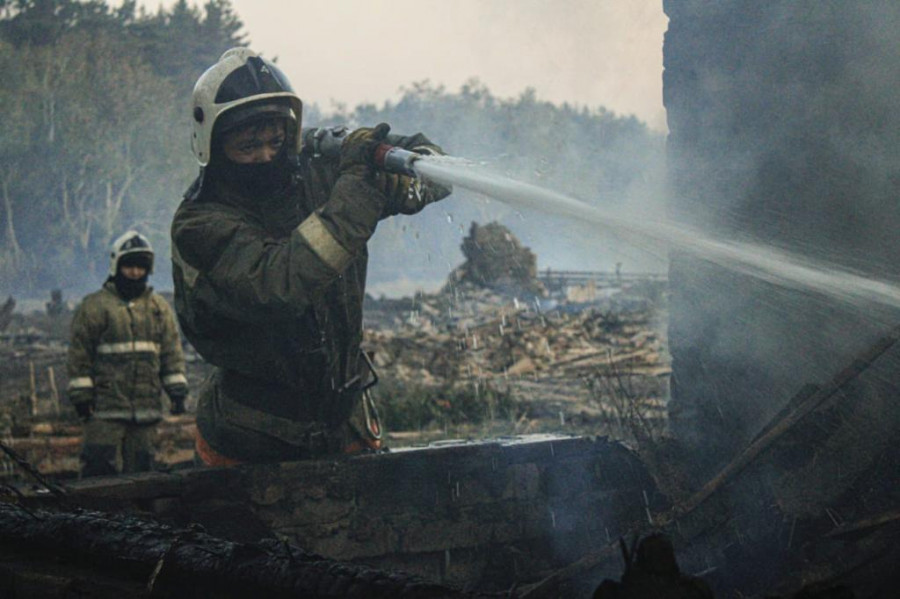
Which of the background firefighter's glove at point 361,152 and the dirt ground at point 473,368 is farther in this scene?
the dirt ground at point 473,368

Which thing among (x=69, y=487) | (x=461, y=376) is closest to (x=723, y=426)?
(x=69, y=487)

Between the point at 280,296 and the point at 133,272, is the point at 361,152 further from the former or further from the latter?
the point at 133,272

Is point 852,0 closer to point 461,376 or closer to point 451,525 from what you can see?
point 451,525

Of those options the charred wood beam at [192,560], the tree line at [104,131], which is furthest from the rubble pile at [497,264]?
the charred wood beam at [192,560]

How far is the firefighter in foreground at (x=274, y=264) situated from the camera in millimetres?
4254

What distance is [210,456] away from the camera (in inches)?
196

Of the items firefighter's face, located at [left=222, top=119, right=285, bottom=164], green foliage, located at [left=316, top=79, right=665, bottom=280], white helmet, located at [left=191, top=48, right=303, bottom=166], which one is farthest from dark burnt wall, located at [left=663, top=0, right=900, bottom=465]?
green foliage, located at [left=316, top=79, right=665, bottom=280]

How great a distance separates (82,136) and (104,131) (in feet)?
3.42

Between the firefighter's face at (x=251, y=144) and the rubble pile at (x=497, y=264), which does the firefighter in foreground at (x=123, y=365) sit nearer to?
the firefighter's face at (x=251, y=144)

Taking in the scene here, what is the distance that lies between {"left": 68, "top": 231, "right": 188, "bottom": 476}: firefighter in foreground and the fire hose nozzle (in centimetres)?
418

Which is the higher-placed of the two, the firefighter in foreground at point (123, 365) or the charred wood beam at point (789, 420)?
the charred wood beam at point (789, 420)

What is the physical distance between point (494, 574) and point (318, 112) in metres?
45.2

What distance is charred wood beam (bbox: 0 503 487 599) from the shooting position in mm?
2652

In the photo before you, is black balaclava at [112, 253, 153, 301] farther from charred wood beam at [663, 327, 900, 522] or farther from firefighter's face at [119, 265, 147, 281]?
charred wood beam at [663, 327, 900, 522]
